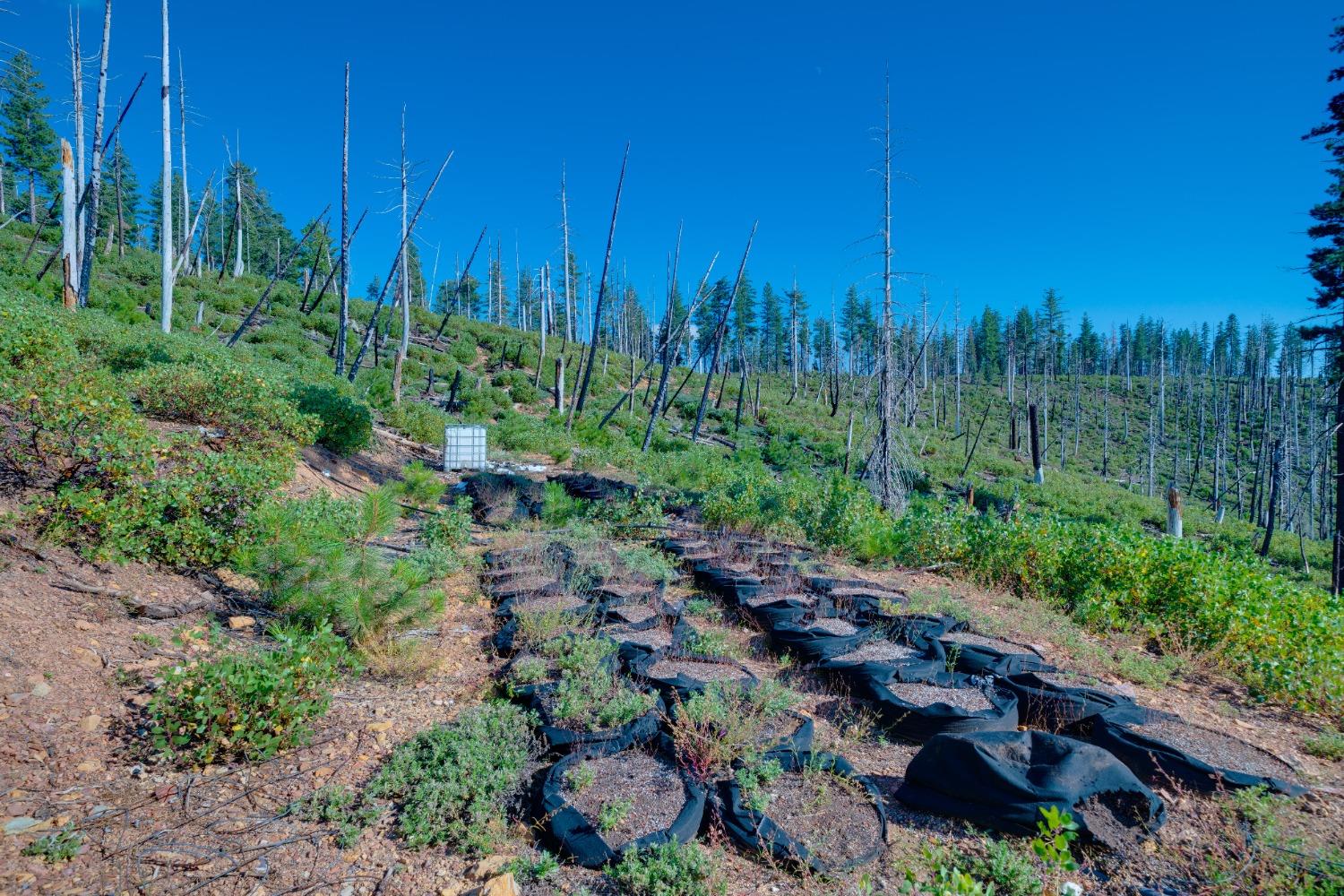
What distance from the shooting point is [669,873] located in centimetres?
234

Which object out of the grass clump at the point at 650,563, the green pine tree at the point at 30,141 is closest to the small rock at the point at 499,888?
the grass clump at the point at 650,563

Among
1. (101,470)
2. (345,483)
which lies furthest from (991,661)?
(345,483)

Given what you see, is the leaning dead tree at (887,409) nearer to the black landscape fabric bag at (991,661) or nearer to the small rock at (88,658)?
the black landscape fabric bag at (991,661)

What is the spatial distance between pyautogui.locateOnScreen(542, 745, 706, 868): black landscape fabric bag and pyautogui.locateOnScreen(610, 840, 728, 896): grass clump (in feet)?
0.19

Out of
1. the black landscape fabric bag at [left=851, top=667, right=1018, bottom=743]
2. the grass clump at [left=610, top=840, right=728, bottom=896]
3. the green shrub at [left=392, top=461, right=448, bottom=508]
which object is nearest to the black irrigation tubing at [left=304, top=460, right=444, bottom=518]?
the green shrub at [left=392, top=461, right=448, bottom=508]

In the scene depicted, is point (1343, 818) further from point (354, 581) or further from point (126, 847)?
point (354, 581)

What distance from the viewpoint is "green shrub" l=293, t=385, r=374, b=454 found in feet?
32.9

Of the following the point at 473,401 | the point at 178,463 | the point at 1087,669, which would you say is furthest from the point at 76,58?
the point at 1087,669

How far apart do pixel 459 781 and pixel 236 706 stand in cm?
110

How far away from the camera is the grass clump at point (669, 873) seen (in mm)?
Answer: 2328

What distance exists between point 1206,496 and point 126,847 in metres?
49.7

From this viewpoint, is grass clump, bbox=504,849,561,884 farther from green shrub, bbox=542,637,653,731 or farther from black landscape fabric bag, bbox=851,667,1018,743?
black landscape fabric bag, bbox=851,667,1018,743

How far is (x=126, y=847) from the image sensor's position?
7.43ft

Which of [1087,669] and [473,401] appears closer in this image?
[1087,669]
